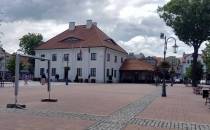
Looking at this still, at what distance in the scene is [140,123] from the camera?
12836 mm

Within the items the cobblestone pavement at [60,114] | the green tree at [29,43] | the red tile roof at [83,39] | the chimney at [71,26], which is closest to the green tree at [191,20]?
the red tile roof at [83,39]

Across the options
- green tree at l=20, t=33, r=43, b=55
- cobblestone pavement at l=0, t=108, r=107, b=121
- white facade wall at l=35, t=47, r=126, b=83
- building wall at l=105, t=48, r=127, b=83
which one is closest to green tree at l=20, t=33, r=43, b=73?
green tree at l=20, t=33, r=43, b=55

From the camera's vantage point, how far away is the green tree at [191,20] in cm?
5384

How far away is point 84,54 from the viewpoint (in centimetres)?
7369

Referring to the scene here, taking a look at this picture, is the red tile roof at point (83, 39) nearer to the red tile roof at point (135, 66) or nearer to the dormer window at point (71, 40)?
the dormer window at point (71, 40)

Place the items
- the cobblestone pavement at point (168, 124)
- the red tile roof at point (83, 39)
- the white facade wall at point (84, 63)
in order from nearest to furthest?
the cobblestone pavement at point (168, 124) → the white facade wall at point (84, 63) → the red tile roof at point (83, 39)

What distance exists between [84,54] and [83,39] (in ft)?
10.6

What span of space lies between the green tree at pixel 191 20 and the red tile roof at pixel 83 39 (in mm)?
17789

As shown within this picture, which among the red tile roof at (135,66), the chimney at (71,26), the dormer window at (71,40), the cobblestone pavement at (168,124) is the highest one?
the chimney at (71,26)

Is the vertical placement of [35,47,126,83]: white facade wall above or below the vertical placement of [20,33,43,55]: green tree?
below

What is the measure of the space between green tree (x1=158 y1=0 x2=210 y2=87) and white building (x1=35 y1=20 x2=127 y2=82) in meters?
17.9

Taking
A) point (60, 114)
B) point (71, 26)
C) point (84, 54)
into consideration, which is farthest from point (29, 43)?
point (60, 114)

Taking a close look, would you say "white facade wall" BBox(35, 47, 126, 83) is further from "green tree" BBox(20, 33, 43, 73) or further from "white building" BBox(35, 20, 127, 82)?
"green tree" BBox(20, 33, 43, 73)

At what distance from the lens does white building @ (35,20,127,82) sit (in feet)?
236
